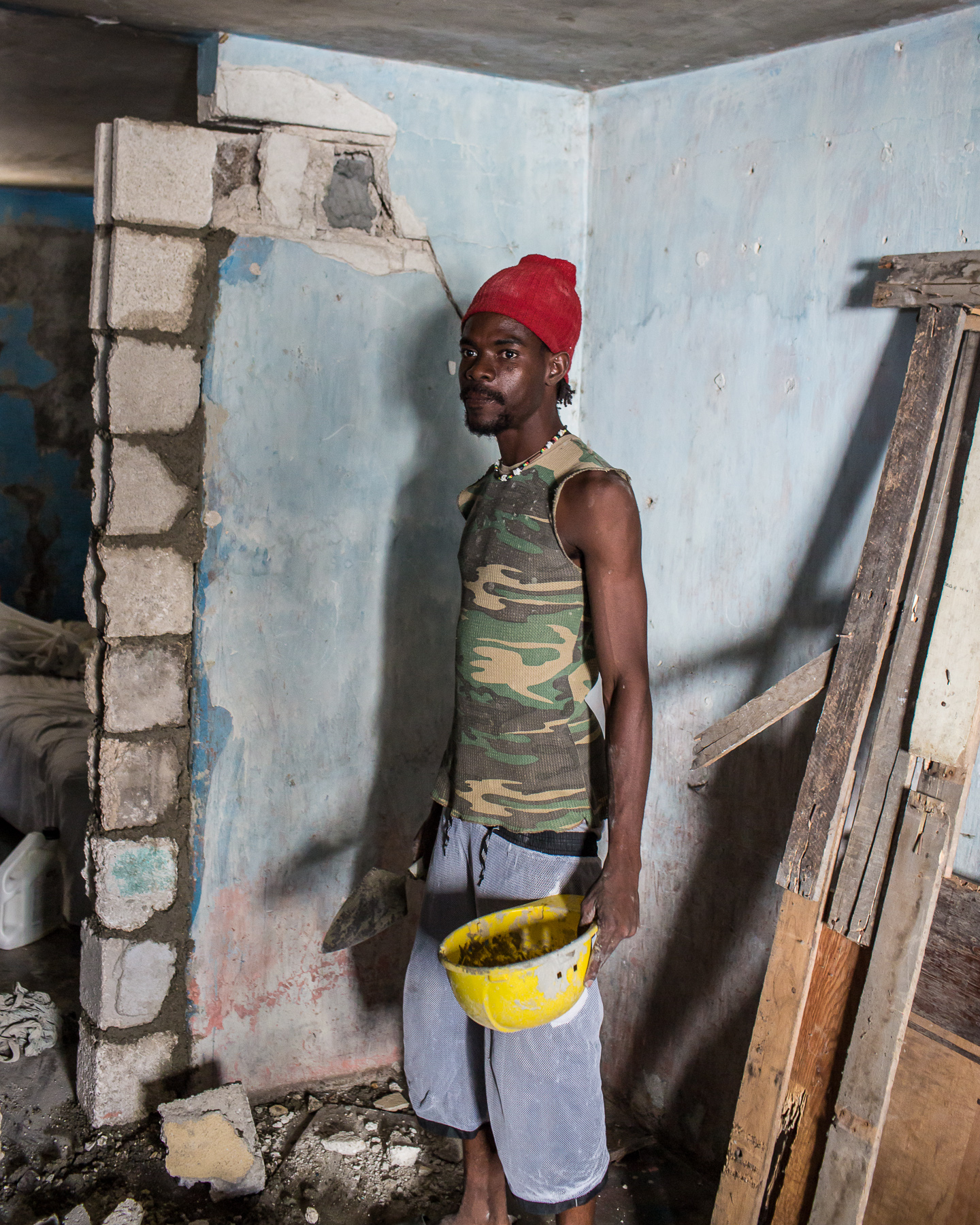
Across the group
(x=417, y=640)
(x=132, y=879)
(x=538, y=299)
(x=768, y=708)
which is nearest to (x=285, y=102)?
(x=538, y=299)

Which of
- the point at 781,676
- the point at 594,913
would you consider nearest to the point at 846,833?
the point at 781,676

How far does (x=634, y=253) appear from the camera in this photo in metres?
2.51

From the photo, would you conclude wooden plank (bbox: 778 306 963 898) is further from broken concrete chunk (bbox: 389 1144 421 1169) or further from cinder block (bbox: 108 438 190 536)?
cinder block (bbox: 108 438 190 536)

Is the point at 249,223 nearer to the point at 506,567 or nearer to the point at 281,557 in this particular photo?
the point at 281,557

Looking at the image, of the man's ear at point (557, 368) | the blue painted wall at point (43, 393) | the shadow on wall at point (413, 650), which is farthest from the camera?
the blue painted wall at point (43, 393)

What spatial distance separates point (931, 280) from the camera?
1.79m

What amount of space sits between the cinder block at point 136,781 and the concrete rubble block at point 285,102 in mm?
1422

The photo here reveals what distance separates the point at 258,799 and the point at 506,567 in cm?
100

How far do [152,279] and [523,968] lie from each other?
A: 1.63 meters

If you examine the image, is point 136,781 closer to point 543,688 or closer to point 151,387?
point 151,387

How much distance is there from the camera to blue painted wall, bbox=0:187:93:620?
19.0 ft

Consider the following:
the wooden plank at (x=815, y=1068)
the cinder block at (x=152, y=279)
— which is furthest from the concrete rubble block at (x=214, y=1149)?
the cinder block at (x=152, y=279)

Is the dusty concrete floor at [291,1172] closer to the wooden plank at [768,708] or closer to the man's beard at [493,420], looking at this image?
the wooden plank at [768,708]

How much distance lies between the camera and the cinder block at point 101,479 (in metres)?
2.31
